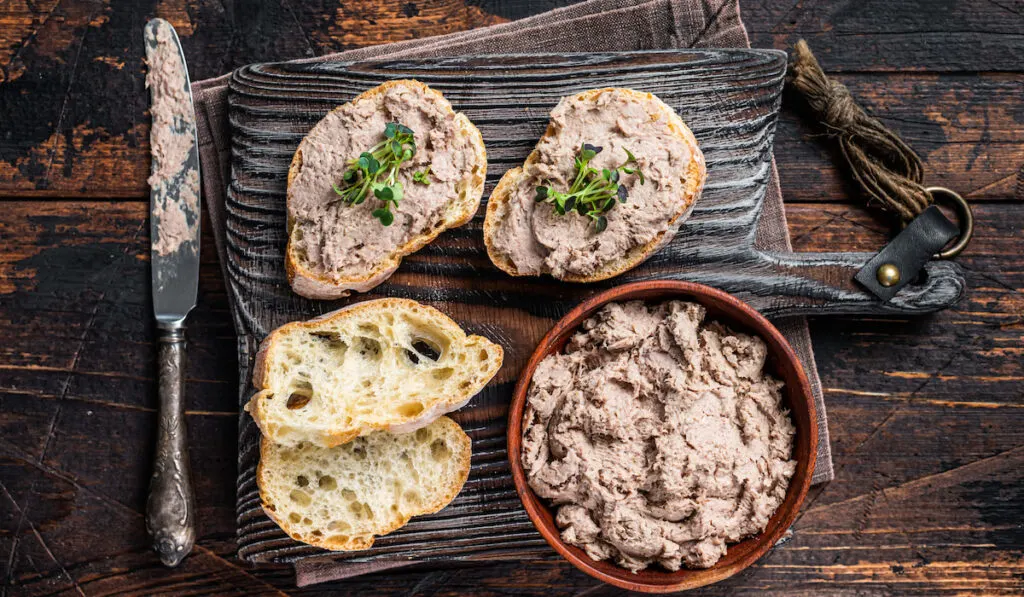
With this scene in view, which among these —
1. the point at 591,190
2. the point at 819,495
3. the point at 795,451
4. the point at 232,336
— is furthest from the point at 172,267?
the point at 819,495

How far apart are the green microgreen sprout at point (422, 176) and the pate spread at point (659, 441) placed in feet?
2.25

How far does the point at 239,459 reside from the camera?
2480 mm

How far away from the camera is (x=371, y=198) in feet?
7.53

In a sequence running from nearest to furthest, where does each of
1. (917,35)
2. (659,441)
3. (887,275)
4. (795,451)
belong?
(659,441) < (795,451) < (887,275) < (917,35)

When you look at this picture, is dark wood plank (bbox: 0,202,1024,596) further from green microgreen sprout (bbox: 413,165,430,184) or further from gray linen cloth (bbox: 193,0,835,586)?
green microgreen sprout (bbox: 413,165,430,184)

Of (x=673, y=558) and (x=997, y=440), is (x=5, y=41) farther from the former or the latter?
(x=997, y=440)

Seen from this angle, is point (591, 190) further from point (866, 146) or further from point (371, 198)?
point (866, 146)

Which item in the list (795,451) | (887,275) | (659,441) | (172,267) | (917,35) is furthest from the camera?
(917,35)

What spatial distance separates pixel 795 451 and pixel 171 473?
2093 mm

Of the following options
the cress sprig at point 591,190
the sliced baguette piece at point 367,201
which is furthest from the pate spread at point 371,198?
the cress sprig at point 591,190

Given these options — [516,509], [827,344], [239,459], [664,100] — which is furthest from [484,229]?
[827,344]

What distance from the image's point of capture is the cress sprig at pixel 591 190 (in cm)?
222

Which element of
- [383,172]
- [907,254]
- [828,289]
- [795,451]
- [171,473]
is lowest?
[171,473]

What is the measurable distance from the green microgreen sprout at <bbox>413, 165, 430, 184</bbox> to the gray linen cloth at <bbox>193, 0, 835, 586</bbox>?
0.59m
